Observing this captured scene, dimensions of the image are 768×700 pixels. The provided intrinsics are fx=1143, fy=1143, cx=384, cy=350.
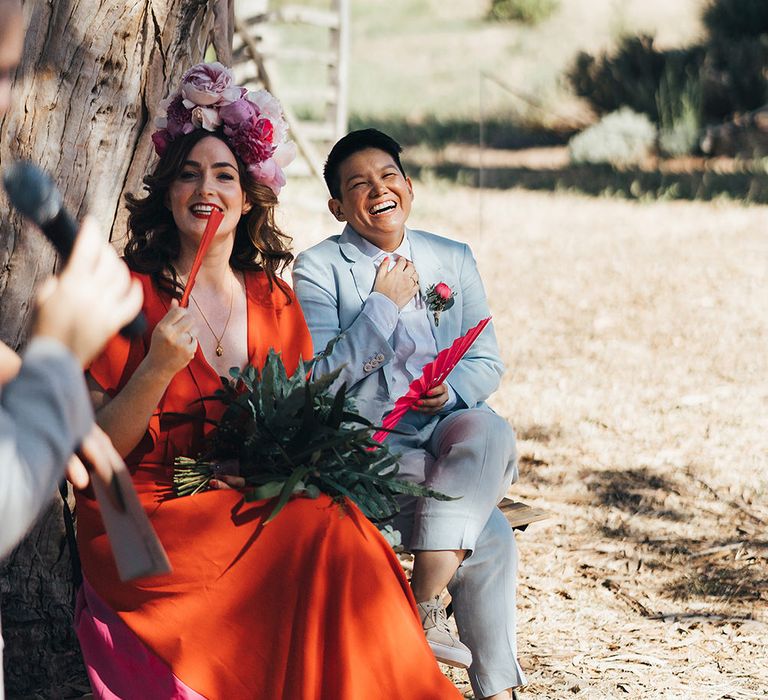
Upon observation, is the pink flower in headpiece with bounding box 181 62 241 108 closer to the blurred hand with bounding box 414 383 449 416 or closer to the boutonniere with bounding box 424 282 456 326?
the boutonniere with bounding box 424 282 456 326

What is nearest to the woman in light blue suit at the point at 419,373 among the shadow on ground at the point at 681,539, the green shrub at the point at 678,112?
the shadow on ground at the point at 681,539

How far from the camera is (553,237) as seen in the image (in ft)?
36.2

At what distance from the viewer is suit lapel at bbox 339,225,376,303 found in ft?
12.5

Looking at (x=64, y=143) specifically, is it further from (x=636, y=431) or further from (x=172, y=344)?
(x=636, y=431)

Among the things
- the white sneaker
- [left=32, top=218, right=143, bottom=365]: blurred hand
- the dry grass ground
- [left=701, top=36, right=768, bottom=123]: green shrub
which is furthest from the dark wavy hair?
Answer: [left=701, top=36, right=768, bottom=123]: green shrub

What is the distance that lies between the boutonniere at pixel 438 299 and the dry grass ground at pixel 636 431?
1.31m

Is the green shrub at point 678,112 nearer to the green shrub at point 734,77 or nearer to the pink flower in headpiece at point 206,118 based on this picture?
the green shrub at point 734,77

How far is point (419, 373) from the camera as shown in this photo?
3.79m

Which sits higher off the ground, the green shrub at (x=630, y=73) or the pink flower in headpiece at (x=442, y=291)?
the green shrub at (x=630, y=73)

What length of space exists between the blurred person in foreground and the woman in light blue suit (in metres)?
1.90

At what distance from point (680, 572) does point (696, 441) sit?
1652 millimetres

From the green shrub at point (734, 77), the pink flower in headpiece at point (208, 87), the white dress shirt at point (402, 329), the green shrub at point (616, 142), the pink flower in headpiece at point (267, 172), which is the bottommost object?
the white dress shirt at point (402, 329)

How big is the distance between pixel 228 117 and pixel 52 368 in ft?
6.36

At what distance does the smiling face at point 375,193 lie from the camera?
12.6ft
